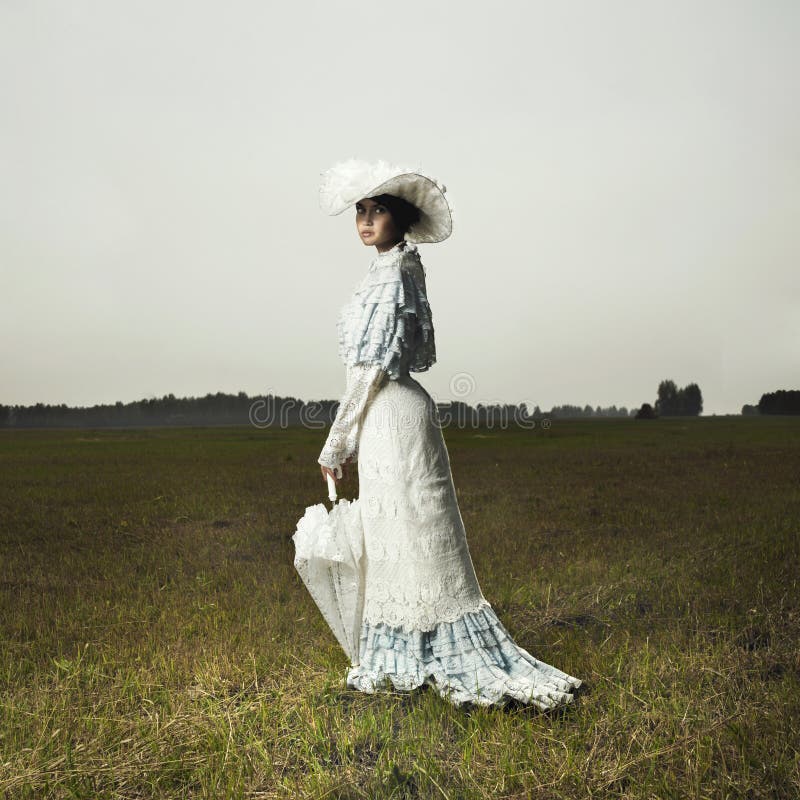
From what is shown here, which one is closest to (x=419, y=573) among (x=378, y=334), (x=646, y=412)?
(x=378, y=334)

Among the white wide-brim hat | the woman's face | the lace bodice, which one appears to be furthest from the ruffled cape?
the white wide-brim hat

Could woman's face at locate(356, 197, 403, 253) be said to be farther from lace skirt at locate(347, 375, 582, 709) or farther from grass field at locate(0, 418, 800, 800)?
Answer: grass field at locate(0, 418, 800, 800)

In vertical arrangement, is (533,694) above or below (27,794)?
above

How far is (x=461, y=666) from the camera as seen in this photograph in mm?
4320

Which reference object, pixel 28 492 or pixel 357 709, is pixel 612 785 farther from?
pixel 28 492

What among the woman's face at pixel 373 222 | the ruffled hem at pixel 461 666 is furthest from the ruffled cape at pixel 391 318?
the ruffled hem at pixel 461 666

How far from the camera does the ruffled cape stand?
4.21 meters

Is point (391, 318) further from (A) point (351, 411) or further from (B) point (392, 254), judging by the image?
(A) point (351, 411)

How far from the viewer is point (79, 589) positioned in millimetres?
7324

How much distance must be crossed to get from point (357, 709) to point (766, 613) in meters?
3.64

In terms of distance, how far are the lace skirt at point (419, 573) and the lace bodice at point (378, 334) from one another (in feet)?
0.35

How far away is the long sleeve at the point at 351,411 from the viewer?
4258 millimetres

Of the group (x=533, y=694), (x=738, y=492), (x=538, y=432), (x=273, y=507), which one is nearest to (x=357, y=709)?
(x=533, y=694)

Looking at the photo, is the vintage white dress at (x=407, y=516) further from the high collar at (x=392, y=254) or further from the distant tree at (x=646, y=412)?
the distant tree at (x=646, y=412)
